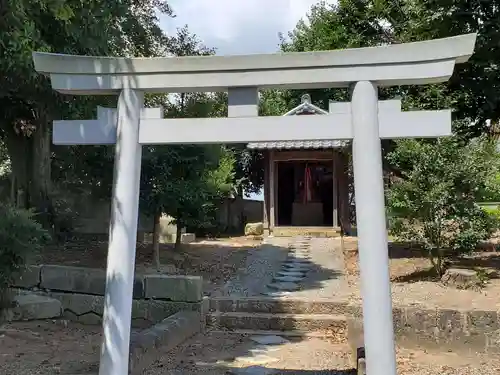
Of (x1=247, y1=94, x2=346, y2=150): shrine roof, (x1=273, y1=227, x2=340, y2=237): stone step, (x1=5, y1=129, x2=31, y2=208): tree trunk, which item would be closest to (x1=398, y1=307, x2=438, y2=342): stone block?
(x1=247, y1=94, x2=346, y2=150): shrine roof

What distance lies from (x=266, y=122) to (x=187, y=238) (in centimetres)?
1214

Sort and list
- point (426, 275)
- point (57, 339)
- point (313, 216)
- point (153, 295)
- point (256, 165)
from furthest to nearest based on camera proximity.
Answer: point (256, 165), point (313, 216), point (426, 275), point (153, 295), point (57, 339)

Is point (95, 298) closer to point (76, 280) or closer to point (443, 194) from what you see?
point (76, 280)

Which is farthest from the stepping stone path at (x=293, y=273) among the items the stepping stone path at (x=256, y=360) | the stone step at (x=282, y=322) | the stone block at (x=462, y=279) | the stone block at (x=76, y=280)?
the stepping stone path at (x=256, y=360)

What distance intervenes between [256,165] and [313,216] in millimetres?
3414

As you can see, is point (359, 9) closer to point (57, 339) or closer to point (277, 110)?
point (277, 110)

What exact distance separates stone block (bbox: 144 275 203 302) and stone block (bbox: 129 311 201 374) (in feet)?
0.93

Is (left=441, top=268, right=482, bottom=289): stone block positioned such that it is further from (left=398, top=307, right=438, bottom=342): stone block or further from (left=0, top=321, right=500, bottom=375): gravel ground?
(left=0, top=321, right=500, bottom=375): gravel ground

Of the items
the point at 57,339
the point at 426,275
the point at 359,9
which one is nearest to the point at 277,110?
the point at 359,9

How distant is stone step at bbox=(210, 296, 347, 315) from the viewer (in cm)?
835

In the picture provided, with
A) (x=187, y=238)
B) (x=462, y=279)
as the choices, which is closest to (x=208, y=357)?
(x=462, y=279)

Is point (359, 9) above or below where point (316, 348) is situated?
above

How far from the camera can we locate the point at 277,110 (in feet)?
63.9

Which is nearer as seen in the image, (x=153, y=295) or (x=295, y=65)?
(x=295, y=65)
